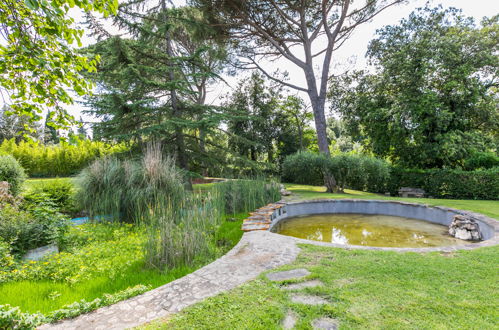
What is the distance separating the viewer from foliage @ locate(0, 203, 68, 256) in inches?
125

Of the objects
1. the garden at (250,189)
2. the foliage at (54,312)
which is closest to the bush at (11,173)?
the garden at (250,189)

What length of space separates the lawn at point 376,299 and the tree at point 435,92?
334 inches

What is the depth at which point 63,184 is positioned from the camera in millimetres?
5691

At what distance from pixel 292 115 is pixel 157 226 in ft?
47.8

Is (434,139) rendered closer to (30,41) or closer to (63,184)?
(30,41)

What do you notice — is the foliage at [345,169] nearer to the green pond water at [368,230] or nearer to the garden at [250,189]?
the garden at [250,189]

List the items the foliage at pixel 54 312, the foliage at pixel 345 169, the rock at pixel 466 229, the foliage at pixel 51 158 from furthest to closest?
the foliage at pixel 51 158 < the foliage at pixel 345 169 < the rock at pixel 466 229 < the foliage at pixel 54 312

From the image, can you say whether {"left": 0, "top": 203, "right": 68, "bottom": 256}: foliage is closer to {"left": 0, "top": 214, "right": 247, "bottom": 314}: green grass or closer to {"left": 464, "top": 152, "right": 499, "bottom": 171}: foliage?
{"left": 0, "top": 214, "right": 247, "bottom": 314}: green grass

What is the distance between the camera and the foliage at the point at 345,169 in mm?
9242

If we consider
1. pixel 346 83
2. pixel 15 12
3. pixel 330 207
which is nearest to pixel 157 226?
pixel 15 12

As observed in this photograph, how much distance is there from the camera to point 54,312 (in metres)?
1.80

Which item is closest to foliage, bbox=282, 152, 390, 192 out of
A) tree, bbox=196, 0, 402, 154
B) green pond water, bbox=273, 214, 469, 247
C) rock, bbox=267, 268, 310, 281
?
tree, bbox=196, 0, 402, 154

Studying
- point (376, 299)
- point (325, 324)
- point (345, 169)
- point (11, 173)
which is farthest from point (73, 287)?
point (345, 169)

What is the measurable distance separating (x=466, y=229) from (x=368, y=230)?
1668 millimetres
